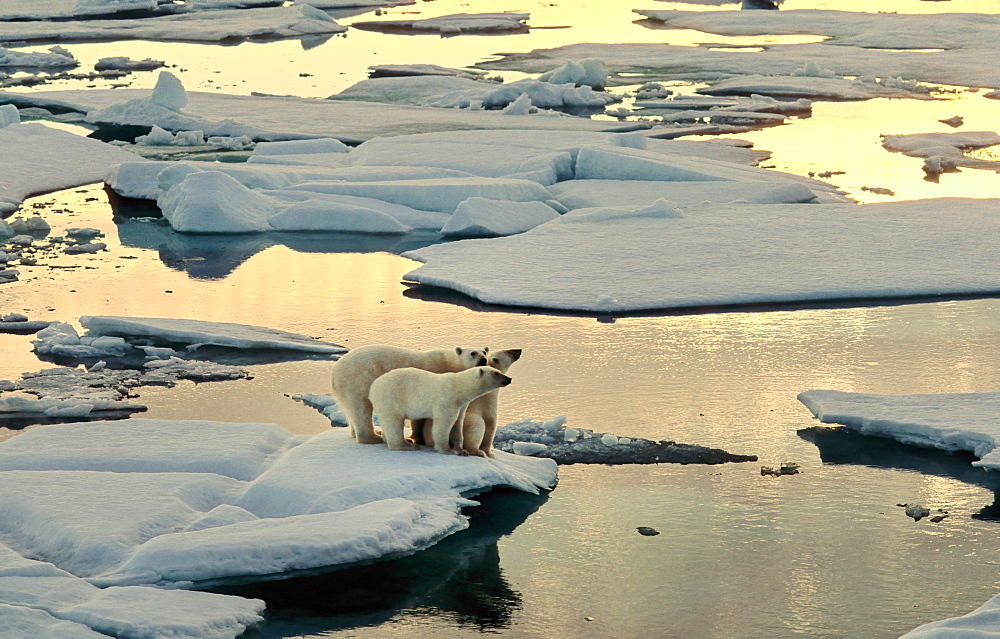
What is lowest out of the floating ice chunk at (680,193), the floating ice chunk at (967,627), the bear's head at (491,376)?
the floating ice chunk at (680,193)

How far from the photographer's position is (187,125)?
56.1 ft

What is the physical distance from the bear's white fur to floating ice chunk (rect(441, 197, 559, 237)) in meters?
6.03

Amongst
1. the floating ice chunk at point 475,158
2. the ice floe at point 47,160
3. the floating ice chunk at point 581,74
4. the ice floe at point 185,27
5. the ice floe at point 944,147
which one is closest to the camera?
the floating ice chunk at point 475,158

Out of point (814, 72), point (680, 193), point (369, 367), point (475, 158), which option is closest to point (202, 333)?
point (369, 367)

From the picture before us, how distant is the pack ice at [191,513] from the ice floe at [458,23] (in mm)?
24641

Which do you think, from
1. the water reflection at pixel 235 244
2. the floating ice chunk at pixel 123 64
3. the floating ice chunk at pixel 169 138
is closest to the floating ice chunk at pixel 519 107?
the floating ice chunk at pixel 169 138

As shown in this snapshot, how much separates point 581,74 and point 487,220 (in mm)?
9654

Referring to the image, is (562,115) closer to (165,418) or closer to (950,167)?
(950,167)

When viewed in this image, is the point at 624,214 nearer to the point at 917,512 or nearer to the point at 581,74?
the point at 917,512

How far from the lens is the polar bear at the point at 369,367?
18.9 feet

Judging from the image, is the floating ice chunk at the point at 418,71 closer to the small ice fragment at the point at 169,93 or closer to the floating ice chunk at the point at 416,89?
the floating ice chunk at the point at 416,89

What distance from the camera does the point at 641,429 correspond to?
6.93 meters

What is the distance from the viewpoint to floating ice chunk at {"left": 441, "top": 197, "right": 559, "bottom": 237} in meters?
11.8

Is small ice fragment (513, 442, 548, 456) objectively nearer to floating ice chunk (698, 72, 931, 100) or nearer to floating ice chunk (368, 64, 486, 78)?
floating ice chunk (698, 72, 931, 100)
